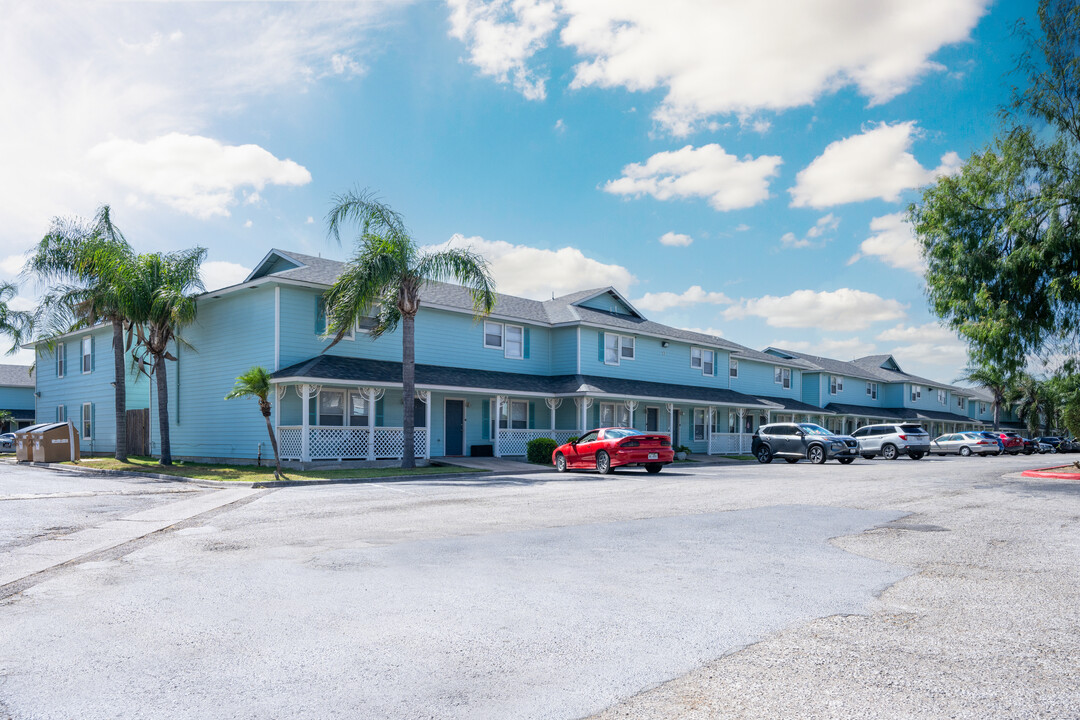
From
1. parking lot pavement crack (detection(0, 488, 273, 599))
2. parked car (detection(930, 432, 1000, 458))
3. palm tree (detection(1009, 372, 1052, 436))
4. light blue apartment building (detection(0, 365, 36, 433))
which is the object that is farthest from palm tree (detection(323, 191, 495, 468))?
palm tree (detection(1009, 372, 1052, 436))

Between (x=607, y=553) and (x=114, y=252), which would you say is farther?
(x=114, y=252)

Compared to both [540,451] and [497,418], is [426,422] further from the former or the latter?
[540,451]

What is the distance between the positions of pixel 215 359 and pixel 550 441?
12.6 meters

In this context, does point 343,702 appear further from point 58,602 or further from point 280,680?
point 58,602

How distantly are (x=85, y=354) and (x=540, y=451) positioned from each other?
23.0m

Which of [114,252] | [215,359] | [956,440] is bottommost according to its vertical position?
[956,440]

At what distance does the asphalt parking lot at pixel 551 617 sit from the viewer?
4359mm

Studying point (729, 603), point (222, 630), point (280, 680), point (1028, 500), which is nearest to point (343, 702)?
point (280, 680)

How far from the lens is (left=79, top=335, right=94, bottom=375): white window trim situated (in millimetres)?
35875

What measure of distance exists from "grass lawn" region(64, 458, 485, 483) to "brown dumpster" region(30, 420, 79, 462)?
3.11 meters

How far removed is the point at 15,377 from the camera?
6109 cm

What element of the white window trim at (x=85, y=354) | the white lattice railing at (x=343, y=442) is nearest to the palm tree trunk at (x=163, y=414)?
the white lattice railing at (x=343, y=442)

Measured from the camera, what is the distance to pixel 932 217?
2253 centimetres

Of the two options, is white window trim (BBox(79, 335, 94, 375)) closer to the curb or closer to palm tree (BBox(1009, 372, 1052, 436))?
the curb
